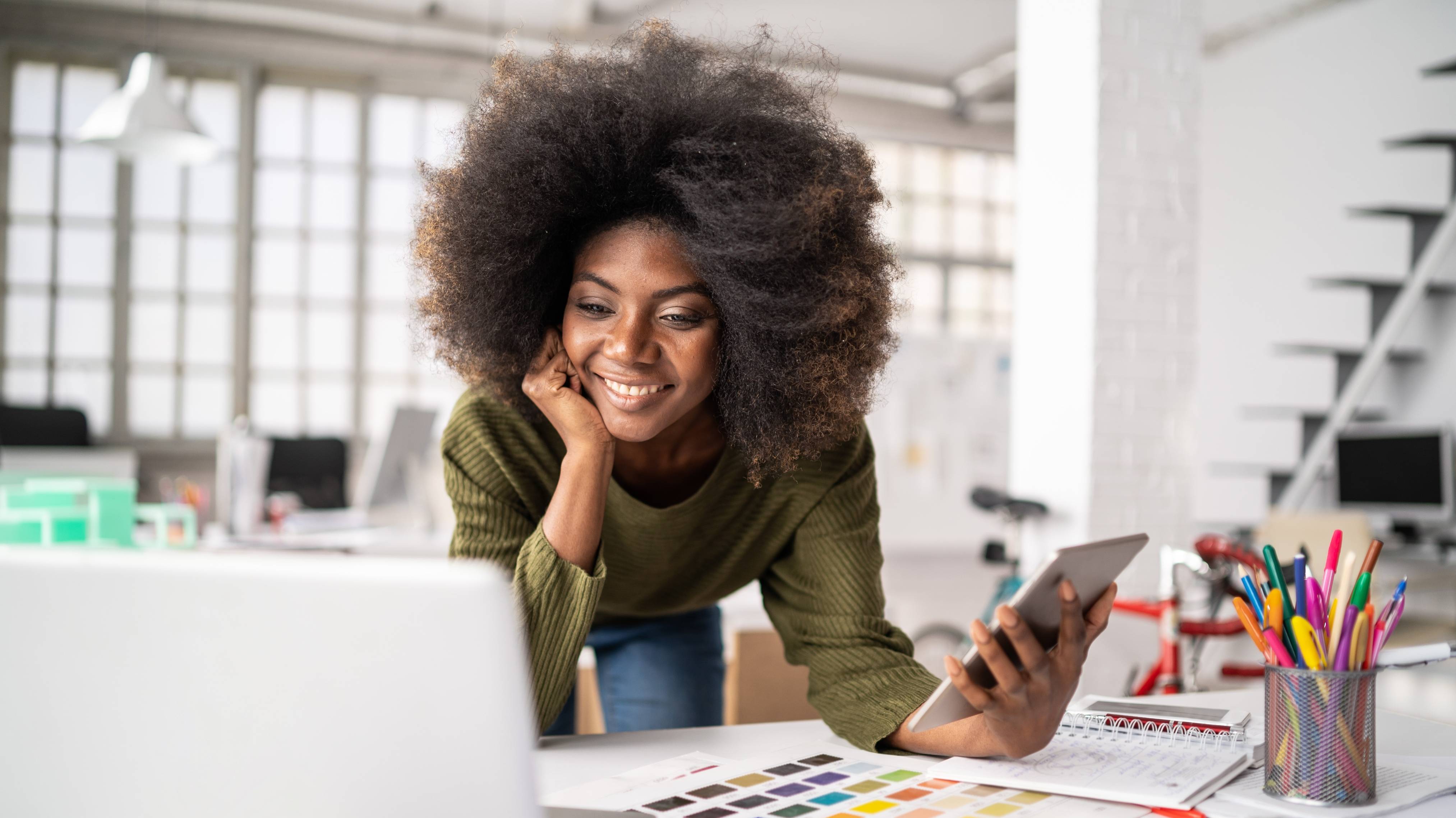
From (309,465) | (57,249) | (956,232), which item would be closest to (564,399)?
(309,465)

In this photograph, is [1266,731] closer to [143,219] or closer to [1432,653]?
[1432,653]

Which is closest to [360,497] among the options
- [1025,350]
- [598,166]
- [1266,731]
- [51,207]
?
[1025,350]

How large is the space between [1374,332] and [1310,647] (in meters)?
4.40

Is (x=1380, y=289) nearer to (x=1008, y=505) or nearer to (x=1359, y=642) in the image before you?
(x=1008, y=505)

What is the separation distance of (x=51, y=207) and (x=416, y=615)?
7.08m

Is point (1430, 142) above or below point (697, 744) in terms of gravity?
above

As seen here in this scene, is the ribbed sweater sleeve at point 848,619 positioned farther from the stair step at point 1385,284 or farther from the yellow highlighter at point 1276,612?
the stair step at point 1385,284

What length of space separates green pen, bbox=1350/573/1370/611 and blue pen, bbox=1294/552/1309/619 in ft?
0.11

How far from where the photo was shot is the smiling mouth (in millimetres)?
1182

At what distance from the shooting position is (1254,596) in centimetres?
90

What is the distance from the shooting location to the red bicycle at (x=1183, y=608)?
2.76 metres

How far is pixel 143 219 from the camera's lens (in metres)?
6.42

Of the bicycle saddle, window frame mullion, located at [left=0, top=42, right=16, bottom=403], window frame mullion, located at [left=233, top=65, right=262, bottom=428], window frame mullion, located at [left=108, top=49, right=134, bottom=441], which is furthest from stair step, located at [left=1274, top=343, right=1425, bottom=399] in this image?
window frame mullion, located at [left=0, top=42, right=16, bottom=403]

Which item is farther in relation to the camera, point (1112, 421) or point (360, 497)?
point (360, 497)
